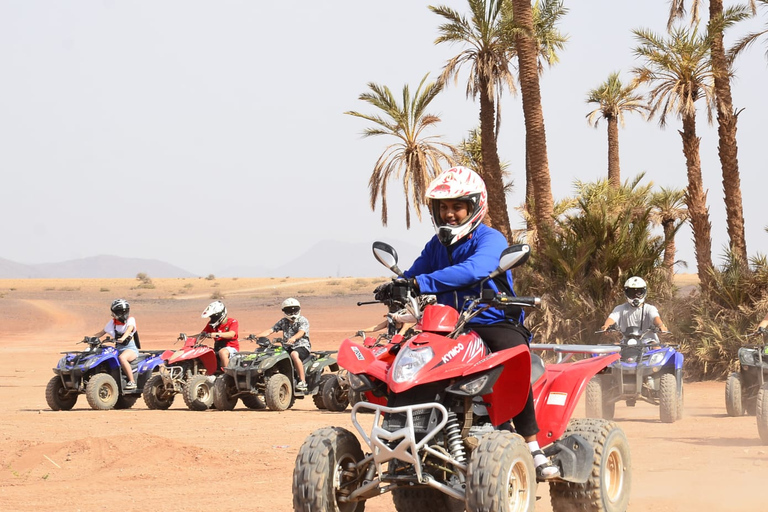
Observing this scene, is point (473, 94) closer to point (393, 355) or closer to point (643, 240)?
point (643, 240)

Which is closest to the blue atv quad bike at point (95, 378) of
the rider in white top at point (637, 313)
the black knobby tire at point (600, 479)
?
the rider in white top at point (637, 313)

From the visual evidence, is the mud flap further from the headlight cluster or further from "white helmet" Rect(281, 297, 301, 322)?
"white helmet" Rect(281, 297, 301, 322)

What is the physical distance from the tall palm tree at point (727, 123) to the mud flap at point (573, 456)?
19.4 meters

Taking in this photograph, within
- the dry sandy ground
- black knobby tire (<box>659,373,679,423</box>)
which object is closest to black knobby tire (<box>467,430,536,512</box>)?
the dry sandy ground

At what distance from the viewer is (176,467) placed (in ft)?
33.3

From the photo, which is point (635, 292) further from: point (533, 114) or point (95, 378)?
point (533, 114)

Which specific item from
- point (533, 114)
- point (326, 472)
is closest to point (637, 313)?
point (326, 472)

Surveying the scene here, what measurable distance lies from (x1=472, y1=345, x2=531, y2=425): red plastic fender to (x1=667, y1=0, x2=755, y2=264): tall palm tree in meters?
20.1

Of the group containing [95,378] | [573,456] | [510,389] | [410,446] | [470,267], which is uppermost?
[470,267]

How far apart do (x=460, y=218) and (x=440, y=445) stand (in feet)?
4.68

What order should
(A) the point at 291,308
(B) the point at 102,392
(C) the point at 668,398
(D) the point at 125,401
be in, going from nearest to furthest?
(C) the point at 668,398 → (A) the point at 291,308 → (B) the point at 102,392 → (D) the point at 125,401

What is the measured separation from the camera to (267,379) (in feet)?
56.1

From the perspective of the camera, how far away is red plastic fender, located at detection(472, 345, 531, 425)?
19.5 feet

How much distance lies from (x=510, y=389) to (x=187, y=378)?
1254 centimetres
